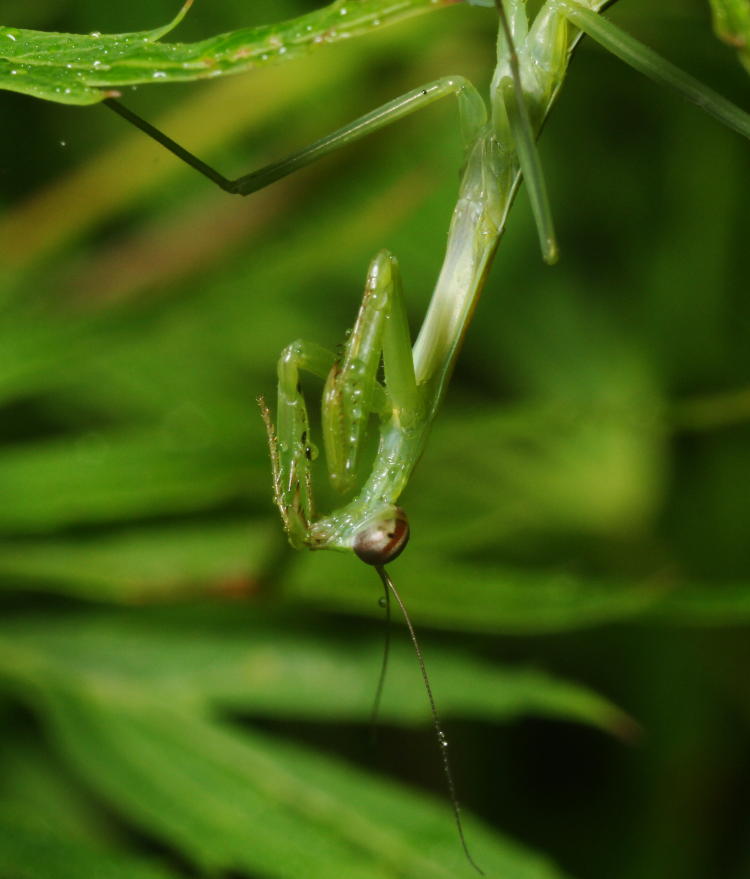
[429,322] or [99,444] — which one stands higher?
[429,322]

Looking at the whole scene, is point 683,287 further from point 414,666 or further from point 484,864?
point 484,864

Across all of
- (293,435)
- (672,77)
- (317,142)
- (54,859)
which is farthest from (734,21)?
(54,859)

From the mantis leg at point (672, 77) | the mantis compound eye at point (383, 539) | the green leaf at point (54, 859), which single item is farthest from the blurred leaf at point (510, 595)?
the mantis leg at point (672, 77)

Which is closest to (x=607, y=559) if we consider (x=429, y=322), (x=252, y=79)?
(x=429, y=322)

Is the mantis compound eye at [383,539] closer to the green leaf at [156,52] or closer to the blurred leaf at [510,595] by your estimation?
the blurred leaf at [510,595]

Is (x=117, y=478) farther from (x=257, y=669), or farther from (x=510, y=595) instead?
(x=510, y=595)

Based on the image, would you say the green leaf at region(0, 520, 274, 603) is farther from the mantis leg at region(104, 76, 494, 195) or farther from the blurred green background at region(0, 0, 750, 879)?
the mantis leg at region(104, 76, 494, 195)

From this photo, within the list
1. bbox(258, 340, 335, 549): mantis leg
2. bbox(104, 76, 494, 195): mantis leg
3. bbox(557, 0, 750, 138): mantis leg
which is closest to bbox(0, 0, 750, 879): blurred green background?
bbox(104, 76, 494, 195): mantis leg
